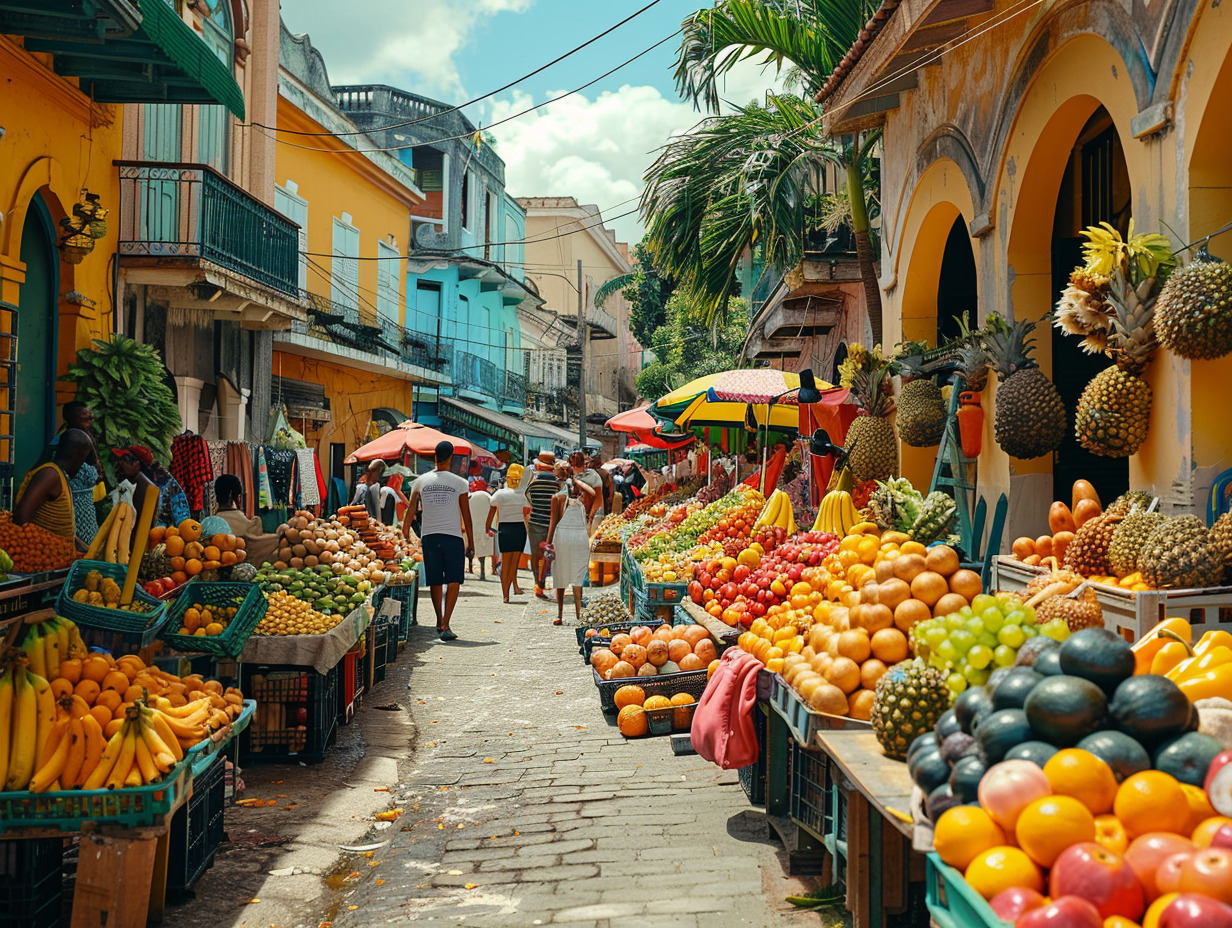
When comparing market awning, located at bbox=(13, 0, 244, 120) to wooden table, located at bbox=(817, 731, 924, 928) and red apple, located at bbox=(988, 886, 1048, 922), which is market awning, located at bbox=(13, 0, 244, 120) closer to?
wooden table, located at bbox=(817, 731, 924, 928)

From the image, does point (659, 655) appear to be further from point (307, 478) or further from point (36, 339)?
point (307, 478)

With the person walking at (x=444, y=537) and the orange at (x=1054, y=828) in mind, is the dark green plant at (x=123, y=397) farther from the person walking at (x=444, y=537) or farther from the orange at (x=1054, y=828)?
the orange at (x=1054, y=828)

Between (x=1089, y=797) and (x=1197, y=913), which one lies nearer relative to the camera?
(x=1197, y=913)

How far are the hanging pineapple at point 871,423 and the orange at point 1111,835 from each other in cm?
799

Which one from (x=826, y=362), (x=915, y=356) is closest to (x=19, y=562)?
(x=915, y=356)

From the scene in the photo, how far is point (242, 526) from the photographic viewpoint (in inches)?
330

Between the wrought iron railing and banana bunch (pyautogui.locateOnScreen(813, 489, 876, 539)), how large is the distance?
776 cm

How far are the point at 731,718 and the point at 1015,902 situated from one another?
10.3 ft

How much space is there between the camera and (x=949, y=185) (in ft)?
29.9

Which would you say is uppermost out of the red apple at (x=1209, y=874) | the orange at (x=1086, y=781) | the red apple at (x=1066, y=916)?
the orange at (x=1086, y=781)

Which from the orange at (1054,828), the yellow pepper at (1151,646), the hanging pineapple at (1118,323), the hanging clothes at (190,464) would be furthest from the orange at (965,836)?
the hanging clothes at (190,464)

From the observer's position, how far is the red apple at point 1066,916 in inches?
82.5

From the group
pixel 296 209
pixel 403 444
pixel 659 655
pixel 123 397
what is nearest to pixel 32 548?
pixel 659 655

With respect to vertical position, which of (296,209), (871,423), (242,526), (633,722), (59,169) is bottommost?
(633,722)
